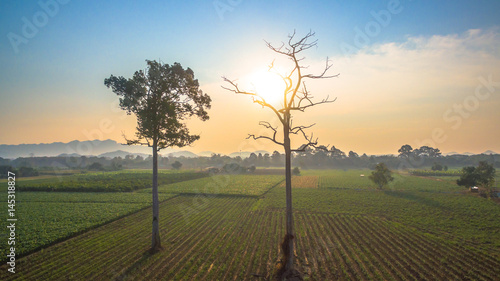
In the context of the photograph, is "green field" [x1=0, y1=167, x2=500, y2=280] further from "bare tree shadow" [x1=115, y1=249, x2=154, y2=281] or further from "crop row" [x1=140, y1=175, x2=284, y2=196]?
"crop row" [x1=140, y1=175, x2=284, y2=196]

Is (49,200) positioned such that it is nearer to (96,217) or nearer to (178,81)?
(96,217)

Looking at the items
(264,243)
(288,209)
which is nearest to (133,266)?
(264,243)

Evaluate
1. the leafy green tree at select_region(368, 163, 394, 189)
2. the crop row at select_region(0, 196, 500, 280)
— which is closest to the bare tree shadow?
the crop row at select_region(0, 196, 500, 280)

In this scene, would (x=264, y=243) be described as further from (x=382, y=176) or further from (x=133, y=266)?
(x=382, y=176)

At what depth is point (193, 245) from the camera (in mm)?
19766

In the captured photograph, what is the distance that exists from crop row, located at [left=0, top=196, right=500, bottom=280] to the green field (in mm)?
78

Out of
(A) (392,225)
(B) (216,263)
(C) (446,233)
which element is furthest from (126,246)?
(C) (446,233)

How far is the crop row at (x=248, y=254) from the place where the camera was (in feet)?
48.4

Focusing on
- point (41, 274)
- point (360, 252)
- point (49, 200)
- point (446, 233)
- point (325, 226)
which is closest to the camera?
point (41, 274)

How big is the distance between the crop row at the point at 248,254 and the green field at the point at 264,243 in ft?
0.26

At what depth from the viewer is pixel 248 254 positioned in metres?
17.8

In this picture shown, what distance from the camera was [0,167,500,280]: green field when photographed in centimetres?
1504

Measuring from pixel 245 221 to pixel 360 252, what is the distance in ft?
45.1

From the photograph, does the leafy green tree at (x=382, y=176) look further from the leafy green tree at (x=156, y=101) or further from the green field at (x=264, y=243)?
the leafy green tree at (x=156, y=101)
